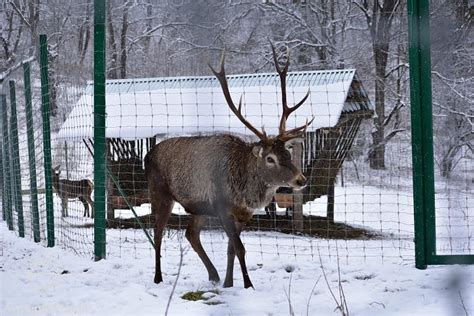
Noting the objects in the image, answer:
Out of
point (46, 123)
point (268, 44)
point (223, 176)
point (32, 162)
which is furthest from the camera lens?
point (268, 44)

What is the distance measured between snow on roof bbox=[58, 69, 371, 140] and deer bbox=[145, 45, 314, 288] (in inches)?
147

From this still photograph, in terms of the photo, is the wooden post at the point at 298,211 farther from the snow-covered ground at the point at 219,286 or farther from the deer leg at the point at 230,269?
the deer leg at the point at 230,269

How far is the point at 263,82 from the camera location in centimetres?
1109

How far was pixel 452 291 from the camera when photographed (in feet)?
5.18

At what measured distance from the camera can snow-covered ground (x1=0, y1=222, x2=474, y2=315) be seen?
428cm

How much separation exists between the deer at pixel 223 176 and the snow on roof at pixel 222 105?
3.74 m

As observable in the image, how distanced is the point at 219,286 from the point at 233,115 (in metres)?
5.01

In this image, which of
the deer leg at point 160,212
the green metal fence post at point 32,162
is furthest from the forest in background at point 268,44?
the deer leg at point 160,212

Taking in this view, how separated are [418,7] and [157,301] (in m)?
2.92

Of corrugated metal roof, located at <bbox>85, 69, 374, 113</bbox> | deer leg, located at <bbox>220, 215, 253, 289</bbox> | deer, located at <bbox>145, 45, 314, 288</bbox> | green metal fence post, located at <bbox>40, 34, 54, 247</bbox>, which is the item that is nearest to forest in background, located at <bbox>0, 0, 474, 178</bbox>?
corrugated metal roof, located at <bbox>85, 69, 374, 113</bbox>

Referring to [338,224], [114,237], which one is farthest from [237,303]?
[338,224]

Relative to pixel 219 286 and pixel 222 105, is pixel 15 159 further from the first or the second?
pixel 219 286

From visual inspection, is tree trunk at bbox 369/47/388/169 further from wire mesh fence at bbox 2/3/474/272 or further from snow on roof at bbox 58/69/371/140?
snow on roof at bbox 58/69/371/140

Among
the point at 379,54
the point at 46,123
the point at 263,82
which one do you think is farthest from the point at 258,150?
the point at 379,54
